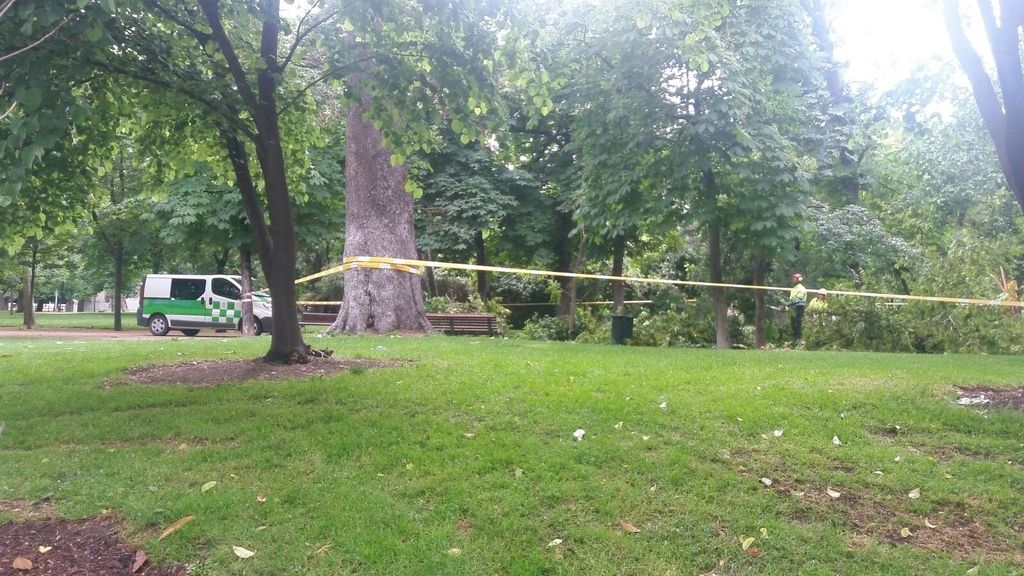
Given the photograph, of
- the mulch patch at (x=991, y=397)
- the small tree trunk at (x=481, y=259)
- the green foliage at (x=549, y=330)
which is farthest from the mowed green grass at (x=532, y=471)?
the small tree trunk at (x=481, y=259)

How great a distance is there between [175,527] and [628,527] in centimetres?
260

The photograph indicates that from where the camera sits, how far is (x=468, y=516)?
165 inches

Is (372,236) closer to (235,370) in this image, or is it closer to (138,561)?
(235,370)

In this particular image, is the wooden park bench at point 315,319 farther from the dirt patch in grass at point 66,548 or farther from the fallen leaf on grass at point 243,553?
the fallen leaf on grass at point 243,553

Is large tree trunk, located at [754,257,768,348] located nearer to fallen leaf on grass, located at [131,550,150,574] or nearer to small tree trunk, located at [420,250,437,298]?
small tree trunk, located at [420,250,437,298]

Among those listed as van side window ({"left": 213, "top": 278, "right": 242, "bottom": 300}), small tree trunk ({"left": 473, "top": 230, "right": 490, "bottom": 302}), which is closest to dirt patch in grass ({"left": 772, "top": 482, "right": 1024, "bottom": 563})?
small tree trunk ({"left": 473, "top": 230, "right": 490, "bottom": 302})

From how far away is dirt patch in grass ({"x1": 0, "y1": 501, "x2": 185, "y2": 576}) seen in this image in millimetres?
3736

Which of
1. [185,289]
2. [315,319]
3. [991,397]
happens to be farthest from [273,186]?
[315,319]

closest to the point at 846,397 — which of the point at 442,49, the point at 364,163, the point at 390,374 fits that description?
the point at 390,374

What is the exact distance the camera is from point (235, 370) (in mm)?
7641

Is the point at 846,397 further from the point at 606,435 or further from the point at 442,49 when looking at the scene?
the point at 442,49

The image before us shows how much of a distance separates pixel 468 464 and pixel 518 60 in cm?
441

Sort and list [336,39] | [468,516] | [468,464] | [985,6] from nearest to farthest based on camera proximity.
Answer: [468,516] < [468,464] < [985,6] < [336,39]

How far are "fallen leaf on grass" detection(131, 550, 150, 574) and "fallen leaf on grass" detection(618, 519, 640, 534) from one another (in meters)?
2.64
